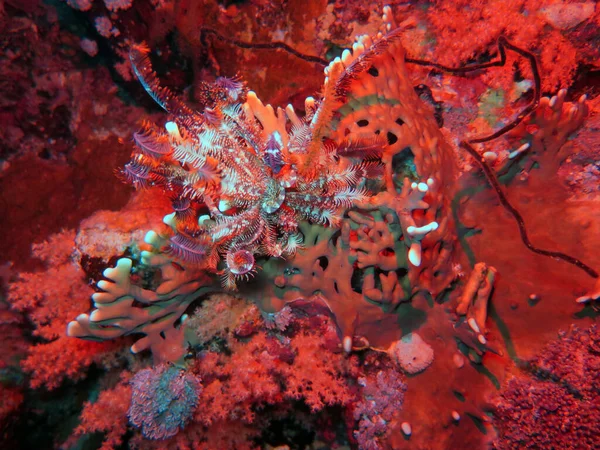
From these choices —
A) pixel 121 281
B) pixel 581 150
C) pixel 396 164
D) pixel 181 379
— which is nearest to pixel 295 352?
pixel 181 379

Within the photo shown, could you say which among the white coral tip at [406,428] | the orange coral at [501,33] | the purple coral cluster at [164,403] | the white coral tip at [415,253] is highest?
the orange coral at [501,33]

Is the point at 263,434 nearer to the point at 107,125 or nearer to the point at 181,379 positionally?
the point at 181,379

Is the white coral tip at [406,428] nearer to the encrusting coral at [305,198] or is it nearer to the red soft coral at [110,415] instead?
the encrusting coral at [305,198]

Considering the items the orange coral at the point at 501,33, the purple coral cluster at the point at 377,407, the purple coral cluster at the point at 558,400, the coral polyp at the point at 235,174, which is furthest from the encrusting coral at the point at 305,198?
the purple coral cluster at the point at 558,400

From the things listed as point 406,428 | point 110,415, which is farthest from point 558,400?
point 110,415

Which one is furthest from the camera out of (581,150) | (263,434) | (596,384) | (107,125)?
(107,125)

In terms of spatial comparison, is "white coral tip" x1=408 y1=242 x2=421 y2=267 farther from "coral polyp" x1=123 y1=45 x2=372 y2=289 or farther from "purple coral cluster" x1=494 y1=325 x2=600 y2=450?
"purple coral cluster" x1=494 y1=325 x2=600 y2=450

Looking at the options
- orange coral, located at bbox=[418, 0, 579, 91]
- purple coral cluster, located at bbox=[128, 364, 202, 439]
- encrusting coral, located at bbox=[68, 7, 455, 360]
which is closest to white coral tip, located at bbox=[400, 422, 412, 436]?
encrusting coral, located at bbox=[68, 7, 455, 360]
